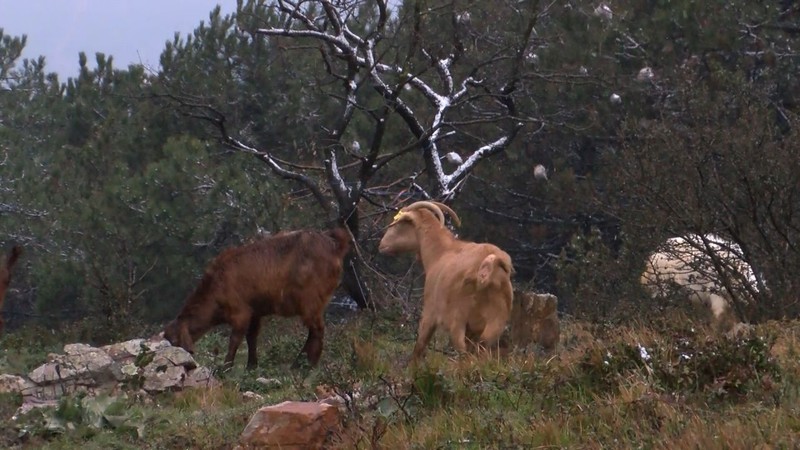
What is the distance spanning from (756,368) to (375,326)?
23.6 ft

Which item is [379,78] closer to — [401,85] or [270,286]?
[401,85]

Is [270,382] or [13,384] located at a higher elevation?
[13,384]

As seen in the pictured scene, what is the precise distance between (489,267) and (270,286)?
120 inches

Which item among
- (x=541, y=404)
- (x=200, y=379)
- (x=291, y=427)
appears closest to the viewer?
(x=291, y=427)

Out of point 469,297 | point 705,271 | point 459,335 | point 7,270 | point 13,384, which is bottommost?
point 13,384

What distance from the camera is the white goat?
Result: 12531mm

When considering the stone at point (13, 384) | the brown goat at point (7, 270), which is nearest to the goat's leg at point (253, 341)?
the stone at point (13, 384)

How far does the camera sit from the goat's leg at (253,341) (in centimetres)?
1164

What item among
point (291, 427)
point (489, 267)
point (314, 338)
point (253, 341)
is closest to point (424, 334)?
point (489, 267)

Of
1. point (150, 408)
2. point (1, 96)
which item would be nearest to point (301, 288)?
point (150, 408)

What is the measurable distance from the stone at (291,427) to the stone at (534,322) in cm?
387

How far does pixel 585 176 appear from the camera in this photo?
68.5 ft

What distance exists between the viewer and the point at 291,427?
6770 millimetres

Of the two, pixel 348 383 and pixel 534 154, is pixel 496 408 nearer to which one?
pixel 348 383
